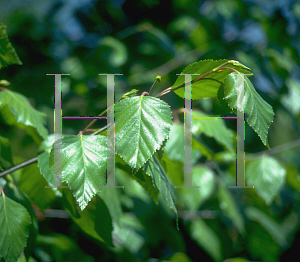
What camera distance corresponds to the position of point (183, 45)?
60.0 inches

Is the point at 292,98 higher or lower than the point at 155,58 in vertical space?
lower

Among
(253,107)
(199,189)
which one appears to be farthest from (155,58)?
(253,107)

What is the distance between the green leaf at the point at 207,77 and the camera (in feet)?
1.44

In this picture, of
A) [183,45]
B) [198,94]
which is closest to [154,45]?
[183,45]

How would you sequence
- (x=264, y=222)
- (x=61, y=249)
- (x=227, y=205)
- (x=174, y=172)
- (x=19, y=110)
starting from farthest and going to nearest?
(x=264, y=222) → (x=227, y=205) → (x=61, y=249) → (x=174, y=172) → (x=19, y=110)

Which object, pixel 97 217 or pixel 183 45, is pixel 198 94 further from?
pixel 183 45

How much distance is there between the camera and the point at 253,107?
0.39m

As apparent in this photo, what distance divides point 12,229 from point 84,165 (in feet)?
0.63

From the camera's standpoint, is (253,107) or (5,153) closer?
(253,107)

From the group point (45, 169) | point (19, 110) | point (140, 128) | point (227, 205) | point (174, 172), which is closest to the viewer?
point (140, 128)

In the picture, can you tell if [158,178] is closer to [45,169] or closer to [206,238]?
[45,169]

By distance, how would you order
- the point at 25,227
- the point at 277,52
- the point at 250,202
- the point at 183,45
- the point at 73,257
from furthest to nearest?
the point at 250,202 < the point at 183,45 < the point at 277,52 < the point at 73,257 < the point at 25,227

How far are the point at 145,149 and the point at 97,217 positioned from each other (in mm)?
290

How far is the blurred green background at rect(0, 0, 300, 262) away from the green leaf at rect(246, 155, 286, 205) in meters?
0.20
